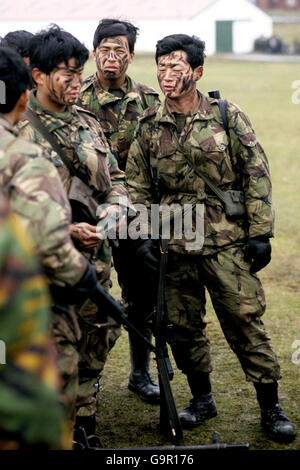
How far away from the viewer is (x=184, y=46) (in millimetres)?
4629

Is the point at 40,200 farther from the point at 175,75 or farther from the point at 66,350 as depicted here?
the point at 175,75

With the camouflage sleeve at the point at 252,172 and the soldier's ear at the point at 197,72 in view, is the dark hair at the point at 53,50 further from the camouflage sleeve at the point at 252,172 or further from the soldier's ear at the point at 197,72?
the camouflage sleeve at the point at 252,172

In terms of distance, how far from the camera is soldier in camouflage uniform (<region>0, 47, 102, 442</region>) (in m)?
2.73

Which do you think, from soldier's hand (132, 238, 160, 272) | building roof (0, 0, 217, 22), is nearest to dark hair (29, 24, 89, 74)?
soldier's hand (132, 238, 160, 272)

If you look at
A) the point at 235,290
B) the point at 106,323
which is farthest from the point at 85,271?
the point at 235,290

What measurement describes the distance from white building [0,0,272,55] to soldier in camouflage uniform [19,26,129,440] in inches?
2427

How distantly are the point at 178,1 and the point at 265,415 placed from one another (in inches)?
2689

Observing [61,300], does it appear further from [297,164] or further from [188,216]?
[297,164]

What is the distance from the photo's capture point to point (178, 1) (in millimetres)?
69375

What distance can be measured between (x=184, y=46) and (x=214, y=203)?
95cm

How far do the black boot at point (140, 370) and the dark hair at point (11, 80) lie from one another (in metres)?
2.55

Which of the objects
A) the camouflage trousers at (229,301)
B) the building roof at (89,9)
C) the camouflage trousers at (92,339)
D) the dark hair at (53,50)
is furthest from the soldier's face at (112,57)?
the building roof at (89,9)

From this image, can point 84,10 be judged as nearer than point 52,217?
No

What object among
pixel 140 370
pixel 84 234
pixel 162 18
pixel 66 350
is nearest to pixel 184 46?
pixel 84 234
